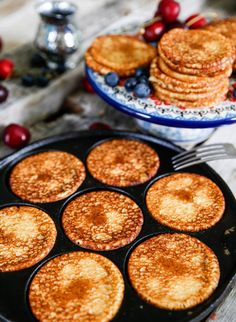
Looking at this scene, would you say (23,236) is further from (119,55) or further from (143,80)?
(119,55)

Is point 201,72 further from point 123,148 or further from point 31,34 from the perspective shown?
point 31,34

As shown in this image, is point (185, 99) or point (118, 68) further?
point (118, 68)

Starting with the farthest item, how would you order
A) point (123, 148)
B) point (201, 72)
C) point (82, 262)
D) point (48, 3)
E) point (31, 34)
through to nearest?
point (31, 34)
point (48, 3)
point (123, 148)
point (201, 72)
point (82, 262)

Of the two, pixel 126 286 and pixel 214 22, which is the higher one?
pixel 214 22

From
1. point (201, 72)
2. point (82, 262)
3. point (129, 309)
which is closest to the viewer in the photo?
point (129, 309)

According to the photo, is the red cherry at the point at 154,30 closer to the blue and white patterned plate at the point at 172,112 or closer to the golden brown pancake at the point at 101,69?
the golden brown pancake at the point at 101,69

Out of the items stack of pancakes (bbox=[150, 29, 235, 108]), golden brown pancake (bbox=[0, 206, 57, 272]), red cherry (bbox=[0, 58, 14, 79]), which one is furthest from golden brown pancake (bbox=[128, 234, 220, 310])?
red cherry (bbox=[0, 58, 14, 79])

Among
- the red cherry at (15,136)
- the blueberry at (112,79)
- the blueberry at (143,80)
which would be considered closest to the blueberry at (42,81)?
the red cherry at (15,136)

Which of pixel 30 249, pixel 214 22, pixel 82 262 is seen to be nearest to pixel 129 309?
pixel 82 262
